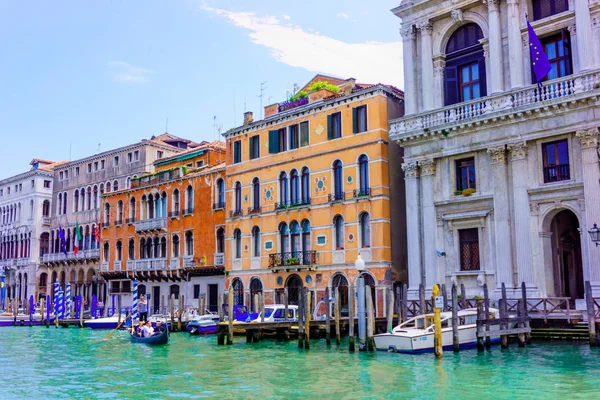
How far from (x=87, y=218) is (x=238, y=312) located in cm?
2277

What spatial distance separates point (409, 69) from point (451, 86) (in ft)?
6.16

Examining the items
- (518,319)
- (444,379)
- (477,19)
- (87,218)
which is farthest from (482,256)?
(87,218)

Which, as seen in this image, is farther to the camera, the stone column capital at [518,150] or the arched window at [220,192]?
the arched window at [220,192]

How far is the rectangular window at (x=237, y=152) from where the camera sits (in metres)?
34.0

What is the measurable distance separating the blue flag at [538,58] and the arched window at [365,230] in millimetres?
9083

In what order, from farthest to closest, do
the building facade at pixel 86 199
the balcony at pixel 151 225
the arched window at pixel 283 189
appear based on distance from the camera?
1. the building facade at pixel 86 199
2. the balcony at pixel 151 225
3. the arched window at pixel 283 189

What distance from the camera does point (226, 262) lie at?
1331 inches

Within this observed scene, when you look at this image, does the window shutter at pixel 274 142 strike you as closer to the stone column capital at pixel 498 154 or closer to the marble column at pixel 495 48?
the marble column at pixel 495 48

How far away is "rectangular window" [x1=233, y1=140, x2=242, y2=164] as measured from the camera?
3403cm

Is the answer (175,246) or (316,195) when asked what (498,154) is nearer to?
(316,195)

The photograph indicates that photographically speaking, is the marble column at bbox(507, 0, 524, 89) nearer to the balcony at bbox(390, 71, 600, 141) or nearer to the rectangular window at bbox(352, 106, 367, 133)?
the balcony at bbox(390, 71, 600, 141)

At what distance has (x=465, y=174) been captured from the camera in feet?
81.9

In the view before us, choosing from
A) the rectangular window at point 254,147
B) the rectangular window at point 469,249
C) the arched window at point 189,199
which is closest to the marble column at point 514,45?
the rectangular window at point 469,249

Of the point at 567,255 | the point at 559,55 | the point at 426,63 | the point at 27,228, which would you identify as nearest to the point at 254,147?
the point at 426,63
